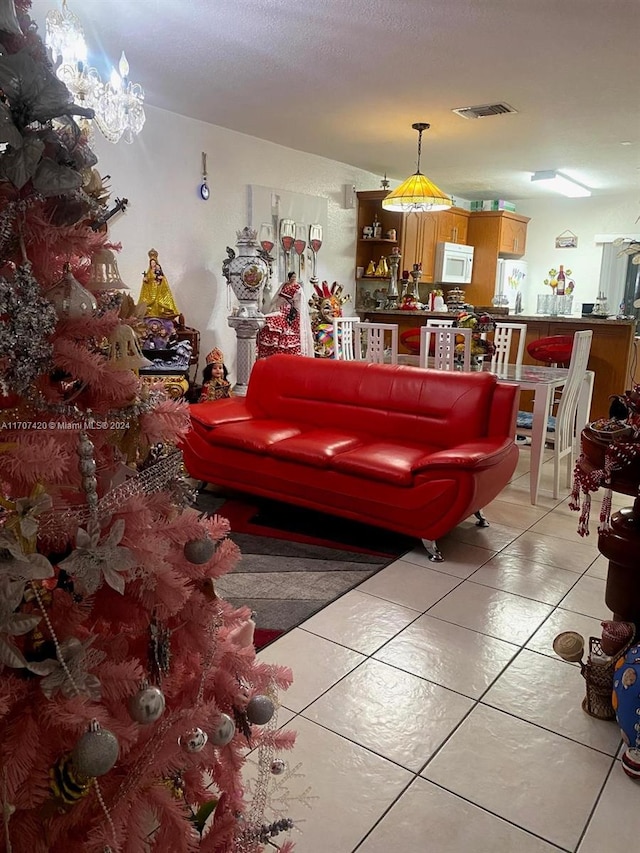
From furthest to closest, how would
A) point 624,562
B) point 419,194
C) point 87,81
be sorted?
point 419,194 → point 87,81 → point 624,562

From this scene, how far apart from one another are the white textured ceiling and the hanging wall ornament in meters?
2.58

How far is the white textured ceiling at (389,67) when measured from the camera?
9.82 ft

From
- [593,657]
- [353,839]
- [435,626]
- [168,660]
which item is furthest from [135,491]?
[435,626]

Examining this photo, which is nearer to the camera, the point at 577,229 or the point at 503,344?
the point at 503,344

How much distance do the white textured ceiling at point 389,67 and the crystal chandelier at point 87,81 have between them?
47 centimetres

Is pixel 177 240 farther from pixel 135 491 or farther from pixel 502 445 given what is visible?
pixel 135 491

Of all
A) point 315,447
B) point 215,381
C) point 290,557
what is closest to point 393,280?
point 215,381

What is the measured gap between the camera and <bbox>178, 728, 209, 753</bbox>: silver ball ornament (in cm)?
104

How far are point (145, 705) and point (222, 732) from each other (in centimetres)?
20

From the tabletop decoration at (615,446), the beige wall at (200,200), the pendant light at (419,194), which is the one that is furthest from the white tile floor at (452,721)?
the pendant light at (419,194)

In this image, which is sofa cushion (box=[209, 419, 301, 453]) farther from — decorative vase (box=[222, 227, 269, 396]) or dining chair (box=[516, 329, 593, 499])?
dining chair (box=[516, 329, 593, 499])

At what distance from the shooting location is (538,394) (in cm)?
386

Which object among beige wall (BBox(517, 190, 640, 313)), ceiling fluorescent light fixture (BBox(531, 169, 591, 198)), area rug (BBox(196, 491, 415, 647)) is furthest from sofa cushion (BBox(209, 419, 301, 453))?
beige wall (BBox(517, 190, 640, 313))

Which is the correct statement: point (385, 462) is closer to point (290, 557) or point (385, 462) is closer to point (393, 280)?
point (290, 557)
